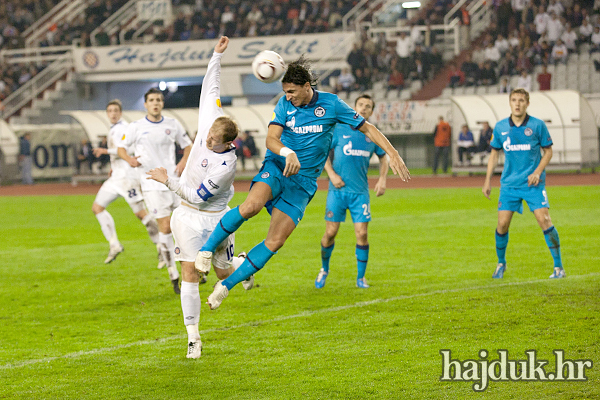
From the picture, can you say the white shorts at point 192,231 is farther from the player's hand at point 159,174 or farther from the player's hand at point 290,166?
the player's hand at point 290,166

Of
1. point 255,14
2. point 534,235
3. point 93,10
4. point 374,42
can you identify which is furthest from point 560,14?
point 93,10

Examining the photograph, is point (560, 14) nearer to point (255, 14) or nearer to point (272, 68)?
point (255, 14)

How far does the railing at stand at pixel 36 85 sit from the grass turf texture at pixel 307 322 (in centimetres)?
2565

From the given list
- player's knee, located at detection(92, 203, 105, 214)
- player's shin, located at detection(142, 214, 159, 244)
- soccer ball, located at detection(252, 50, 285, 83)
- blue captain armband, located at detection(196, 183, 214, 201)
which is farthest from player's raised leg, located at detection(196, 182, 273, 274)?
player's knee, located at detection(92, 203, 105, 214)

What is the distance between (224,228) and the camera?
577cm

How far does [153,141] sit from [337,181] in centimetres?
235

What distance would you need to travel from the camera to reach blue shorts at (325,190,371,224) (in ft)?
27.6

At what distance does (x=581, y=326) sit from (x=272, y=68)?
11.3 feet

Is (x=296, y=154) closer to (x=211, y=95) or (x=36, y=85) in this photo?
(x=211, y=95)

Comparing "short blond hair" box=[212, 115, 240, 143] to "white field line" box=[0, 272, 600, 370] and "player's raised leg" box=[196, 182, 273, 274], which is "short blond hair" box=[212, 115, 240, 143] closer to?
"player's raised leg" box=[196, 182, 273, 274]

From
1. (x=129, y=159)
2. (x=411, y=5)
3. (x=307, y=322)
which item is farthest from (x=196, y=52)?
(x=307, y=322)

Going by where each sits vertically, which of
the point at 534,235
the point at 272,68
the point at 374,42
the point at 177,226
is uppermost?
the point at 374,42

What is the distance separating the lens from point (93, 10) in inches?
1571

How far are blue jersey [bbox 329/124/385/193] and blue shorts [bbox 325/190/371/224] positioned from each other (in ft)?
0.21
